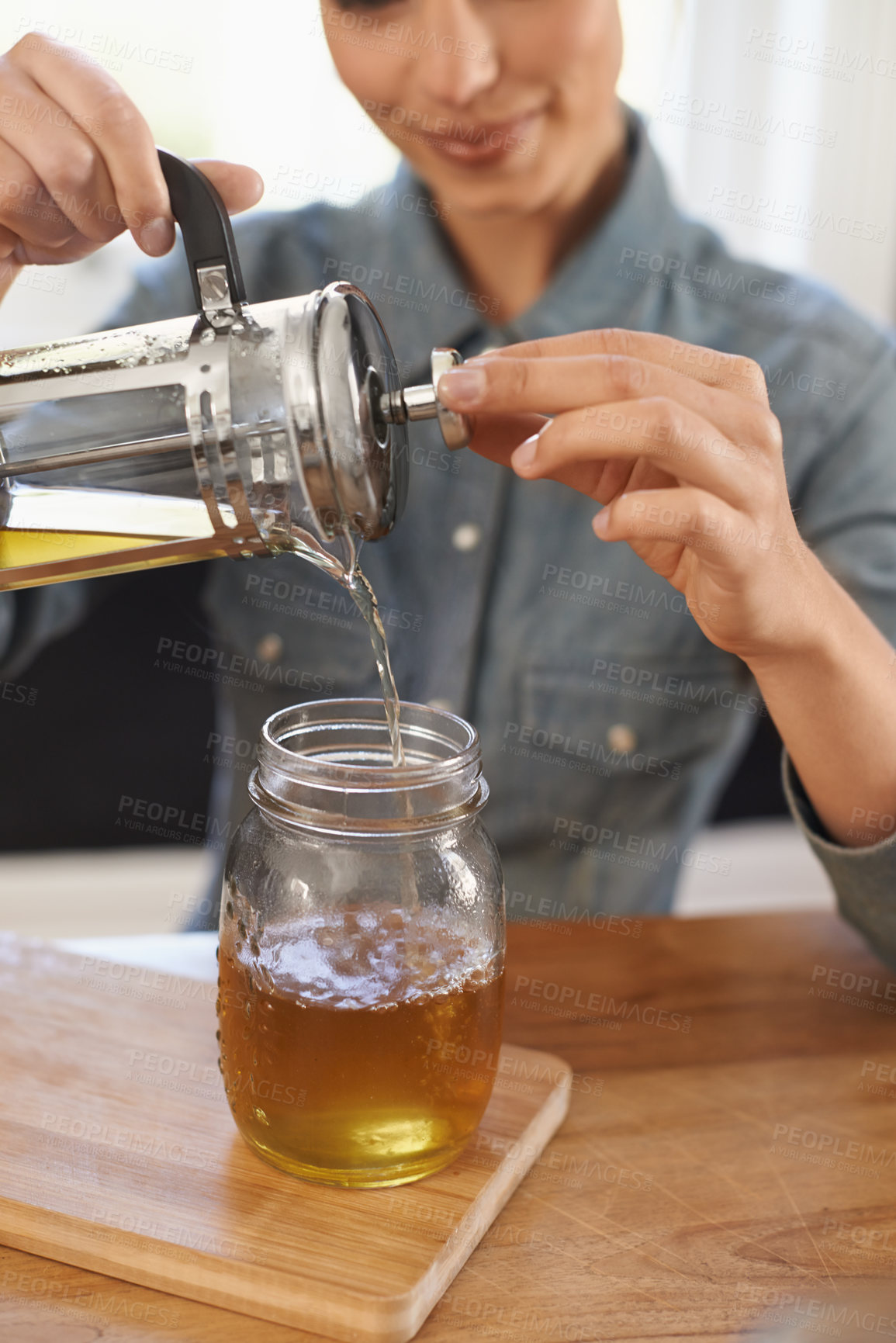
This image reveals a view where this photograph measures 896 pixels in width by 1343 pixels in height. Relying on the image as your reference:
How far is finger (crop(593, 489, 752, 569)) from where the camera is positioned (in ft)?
2.44

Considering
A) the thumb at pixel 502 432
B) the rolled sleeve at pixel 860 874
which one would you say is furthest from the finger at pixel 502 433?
the rolled sleeve at pixel 860 874

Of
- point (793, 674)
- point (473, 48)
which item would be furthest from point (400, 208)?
point (793, 674)

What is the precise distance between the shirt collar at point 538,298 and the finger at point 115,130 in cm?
68

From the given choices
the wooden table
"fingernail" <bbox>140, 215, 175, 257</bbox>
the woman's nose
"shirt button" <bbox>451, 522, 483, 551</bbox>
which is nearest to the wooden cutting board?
the wooden table

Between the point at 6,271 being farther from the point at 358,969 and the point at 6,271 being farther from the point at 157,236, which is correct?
the point at 358,969

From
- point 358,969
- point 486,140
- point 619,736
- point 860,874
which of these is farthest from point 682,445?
point 619,736

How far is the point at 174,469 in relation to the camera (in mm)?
703

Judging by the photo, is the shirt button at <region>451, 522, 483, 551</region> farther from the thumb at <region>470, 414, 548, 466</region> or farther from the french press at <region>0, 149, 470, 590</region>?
the french press at <region>0, 149, 470, 590</region>

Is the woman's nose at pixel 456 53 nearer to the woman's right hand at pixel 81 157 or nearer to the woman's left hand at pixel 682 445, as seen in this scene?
the woman's right hand at pixel 81 157

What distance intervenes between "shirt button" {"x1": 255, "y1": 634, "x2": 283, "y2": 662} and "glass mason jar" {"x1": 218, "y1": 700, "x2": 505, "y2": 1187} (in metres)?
0.79

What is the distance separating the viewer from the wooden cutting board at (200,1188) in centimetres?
67

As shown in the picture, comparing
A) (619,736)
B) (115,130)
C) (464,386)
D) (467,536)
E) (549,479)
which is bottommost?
(619,736)

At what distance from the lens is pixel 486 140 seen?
1.28m

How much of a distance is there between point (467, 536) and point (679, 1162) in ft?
2.86
